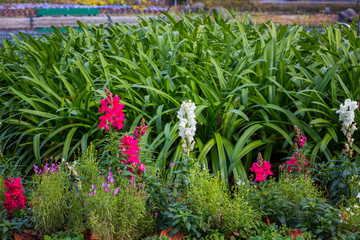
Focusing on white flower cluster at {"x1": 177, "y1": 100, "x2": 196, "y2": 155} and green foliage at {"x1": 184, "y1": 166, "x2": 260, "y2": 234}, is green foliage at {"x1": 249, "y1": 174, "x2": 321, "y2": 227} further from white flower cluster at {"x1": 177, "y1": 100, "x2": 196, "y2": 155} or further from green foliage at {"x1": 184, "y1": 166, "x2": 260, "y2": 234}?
white flower cluster at {"x1": 177, "y1": 100, "x2": 196, "y2": 155}

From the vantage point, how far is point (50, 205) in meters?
2.10

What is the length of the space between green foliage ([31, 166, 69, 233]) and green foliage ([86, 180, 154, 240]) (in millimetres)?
211

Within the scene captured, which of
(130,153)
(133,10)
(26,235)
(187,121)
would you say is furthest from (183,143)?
(133,10)

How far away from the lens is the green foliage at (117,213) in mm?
1955

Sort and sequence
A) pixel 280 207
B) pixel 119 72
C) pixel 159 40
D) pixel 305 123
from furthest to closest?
pixel 159 40, pixel 119 72, pixel 305 123, pixel 280 207

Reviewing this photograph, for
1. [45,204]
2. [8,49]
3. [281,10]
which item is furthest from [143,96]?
[281,10]

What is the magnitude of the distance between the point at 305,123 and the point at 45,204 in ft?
6.31

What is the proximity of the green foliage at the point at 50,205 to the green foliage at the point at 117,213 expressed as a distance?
211 mm

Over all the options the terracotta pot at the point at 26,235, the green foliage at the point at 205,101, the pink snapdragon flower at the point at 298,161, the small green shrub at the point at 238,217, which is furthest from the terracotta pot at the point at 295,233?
the terracotta pot at the point at 26,235

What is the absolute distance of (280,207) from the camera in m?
2.19

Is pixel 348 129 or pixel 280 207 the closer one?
pixel 280 207

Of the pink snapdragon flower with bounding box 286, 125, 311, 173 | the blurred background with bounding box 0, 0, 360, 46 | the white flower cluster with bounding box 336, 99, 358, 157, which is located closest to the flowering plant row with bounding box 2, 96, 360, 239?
the pink snapdragon flower with bounding box 286, 125, 311, 173

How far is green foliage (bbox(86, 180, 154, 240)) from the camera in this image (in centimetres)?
196

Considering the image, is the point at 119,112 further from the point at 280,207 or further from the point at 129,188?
the point at 280,207
